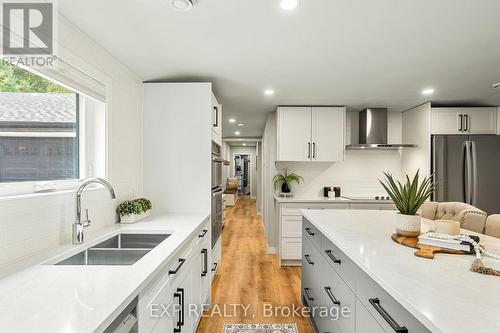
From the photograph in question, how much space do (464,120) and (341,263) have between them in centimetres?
349

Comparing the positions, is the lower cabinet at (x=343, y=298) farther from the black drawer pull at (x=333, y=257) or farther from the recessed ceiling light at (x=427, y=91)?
the recessed ceiling light at (x=427, y=91)

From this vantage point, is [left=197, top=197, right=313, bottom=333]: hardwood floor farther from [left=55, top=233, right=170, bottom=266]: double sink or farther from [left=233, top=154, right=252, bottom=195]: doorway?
[left=233, top=154, right=252, bottom=195]: doorway

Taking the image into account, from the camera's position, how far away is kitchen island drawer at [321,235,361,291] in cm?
134

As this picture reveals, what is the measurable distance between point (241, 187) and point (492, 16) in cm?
1112

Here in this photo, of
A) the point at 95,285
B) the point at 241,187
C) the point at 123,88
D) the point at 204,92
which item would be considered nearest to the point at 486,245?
the point at 95,285

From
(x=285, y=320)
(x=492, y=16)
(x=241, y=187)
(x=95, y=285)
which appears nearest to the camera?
(x=95, y=285)

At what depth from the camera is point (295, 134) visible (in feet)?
12.8

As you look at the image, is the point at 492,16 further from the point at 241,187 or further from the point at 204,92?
the point at 241,187

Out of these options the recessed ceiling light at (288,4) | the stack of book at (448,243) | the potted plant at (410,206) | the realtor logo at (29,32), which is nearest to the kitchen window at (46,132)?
the realtor logo at (29,32)

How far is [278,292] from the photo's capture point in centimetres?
288

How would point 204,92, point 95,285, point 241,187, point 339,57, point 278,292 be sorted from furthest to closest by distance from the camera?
point 241,187, point 278,292, point 204,92, point 339,57, point 95,285

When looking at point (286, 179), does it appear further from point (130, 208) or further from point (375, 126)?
point (130, 208)

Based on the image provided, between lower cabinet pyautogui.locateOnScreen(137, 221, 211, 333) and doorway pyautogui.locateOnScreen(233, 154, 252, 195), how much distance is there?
362 inches

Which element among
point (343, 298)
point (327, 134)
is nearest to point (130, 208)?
point (343, 298)
